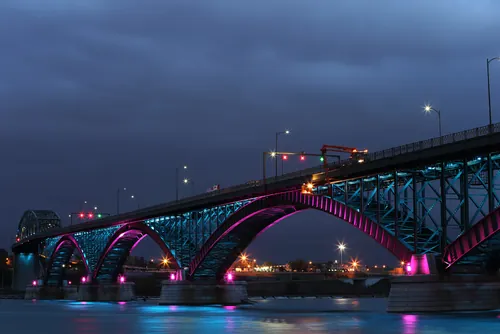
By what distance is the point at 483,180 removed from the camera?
67.3 meters

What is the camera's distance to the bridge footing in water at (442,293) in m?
67.1

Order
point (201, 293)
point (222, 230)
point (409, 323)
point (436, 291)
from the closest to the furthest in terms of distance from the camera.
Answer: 1. point (409, 323)
2. point (436, 291)
3. point (222, 230)
4. point (201, 293)

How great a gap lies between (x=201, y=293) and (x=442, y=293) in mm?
58157

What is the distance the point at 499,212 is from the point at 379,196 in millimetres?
16079

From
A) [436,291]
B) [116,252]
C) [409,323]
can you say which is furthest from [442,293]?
[116,252]

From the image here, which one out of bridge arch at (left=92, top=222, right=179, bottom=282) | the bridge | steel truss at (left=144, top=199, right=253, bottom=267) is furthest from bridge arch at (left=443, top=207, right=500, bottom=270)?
bridge arch at (left=92, top=222, right=179, bottom=282)

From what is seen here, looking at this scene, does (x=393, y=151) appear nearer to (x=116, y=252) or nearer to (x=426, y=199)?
(x=426, y=199)

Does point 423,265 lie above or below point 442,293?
above

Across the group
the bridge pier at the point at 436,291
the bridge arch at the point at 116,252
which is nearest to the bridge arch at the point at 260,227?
the bridge pier at the point at 436,291

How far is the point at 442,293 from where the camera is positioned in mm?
67250

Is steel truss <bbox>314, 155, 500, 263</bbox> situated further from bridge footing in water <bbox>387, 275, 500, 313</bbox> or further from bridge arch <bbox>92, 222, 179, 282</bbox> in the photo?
bridge arch <bbox>92, 222, 179, 282</bbox>

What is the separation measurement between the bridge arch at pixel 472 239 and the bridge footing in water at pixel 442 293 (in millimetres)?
1929

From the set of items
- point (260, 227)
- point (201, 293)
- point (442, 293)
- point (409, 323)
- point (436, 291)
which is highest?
point (260, 227)

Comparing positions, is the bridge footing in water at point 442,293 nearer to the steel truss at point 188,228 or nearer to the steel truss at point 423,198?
the steel truss at point 423,198
